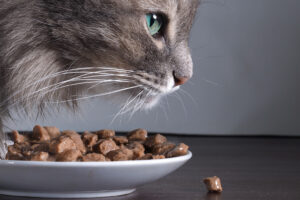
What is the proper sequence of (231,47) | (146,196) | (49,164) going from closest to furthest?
1. (49,164)
2. (146,196)
3. (231,47)

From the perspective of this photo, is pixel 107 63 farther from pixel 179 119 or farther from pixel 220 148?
pixel 179 119

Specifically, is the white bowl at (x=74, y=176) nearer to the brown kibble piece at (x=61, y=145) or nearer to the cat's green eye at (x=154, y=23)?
the brown kibble piece at (x=61, y=145)

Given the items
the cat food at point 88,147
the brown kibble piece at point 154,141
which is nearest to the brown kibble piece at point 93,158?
the cat food at point 88,147

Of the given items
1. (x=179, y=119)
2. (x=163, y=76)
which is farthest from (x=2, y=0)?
(x=179, y=119)

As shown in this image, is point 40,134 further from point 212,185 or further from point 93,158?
point 212,185

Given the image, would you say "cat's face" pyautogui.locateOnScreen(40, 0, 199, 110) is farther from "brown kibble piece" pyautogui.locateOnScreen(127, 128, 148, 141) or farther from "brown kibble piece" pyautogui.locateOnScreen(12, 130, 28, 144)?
"brown kibble piece" pyautogui.locateOnScreen(12, 130, 28, 144)

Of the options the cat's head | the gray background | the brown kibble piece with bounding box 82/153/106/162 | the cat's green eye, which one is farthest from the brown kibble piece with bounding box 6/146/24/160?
the gray background

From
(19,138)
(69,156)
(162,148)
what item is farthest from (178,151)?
(19,138)
